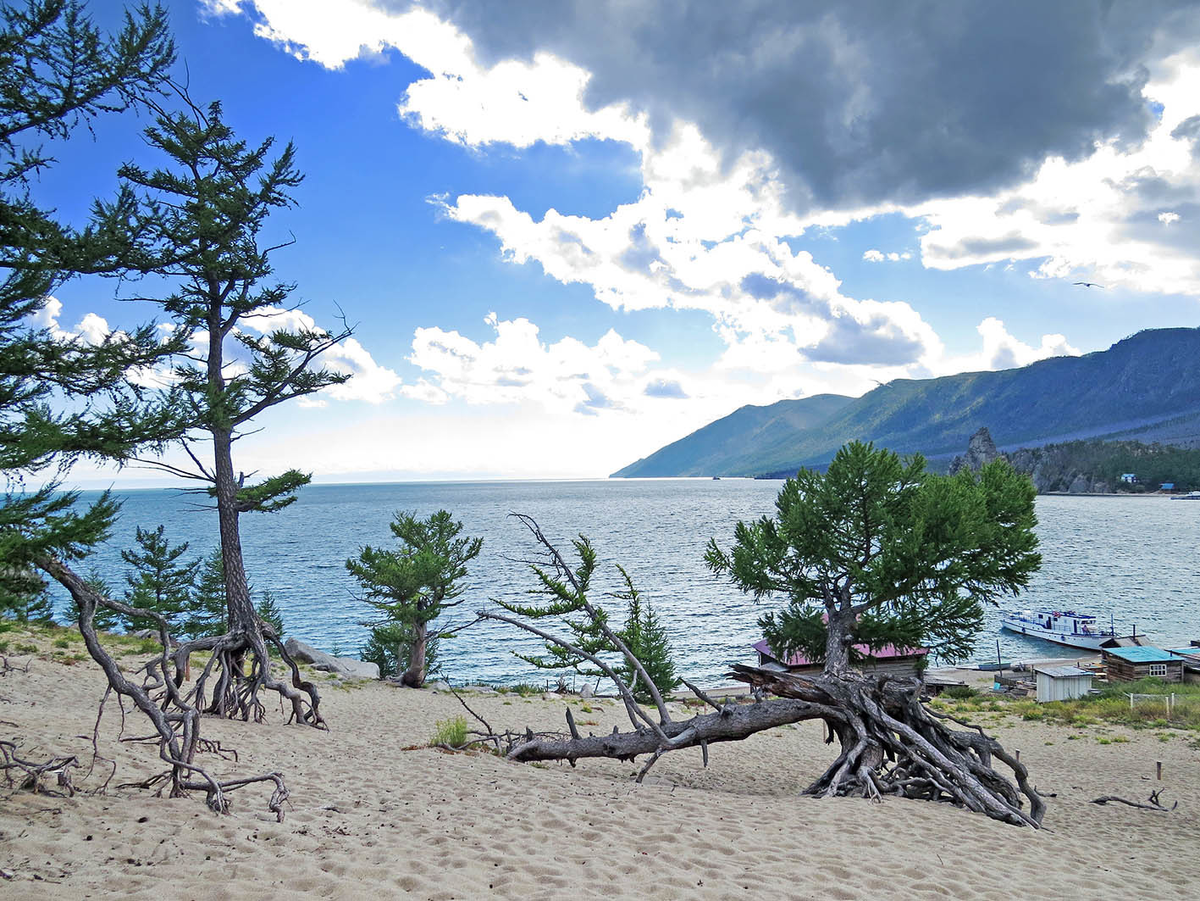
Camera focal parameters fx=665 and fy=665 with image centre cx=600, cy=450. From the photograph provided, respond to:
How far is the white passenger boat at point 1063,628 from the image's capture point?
1900 inches

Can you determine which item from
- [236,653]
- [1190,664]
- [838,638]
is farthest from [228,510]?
[1190,664]

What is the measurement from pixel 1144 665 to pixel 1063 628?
16603 millimetres

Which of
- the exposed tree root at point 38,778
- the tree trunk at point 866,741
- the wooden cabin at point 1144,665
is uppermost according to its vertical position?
the exposed tree root at point 38,778

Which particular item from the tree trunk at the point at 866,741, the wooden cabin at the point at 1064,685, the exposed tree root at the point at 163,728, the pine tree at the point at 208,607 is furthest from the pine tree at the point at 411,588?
the wooden cabin at the point at 1064,685

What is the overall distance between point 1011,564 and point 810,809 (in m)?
16.9

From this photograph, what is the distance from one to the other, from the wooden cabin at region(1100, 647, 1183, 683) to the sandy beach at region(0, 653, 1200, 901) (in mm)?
29865

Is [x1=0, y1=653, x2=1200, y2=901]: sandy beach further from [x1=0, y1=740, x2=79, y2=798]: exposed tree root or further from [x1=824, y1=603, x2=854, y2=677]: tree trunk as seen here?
[x1=824, y1=603, x2=854, y2=677]: tree trunk

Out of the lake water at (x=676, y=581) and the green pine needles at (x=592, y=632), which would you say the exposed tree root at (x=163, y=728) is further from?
the green pine needles at (x=592, y=632)

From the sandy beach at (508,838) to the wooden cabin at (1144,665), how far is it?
29.9 meters

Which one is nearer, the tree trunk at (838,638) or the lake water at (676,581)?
the tree trunk at (838,638)

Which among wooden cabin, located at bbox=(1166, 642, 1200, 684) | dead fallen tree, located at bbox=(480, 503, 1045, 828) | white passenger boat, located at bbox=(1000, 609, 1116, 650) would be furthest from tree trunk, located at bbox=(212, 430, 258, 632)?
white passenger boat, located at bbox=(1000, 609, 1116, 650)

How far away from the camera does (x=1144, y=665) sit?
36.1 meters

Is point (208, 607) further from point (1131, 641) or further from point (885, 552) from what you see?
point (1131, 641)

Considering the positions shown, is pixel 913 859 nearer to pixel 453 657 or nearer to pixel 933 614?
pixel 933 614
